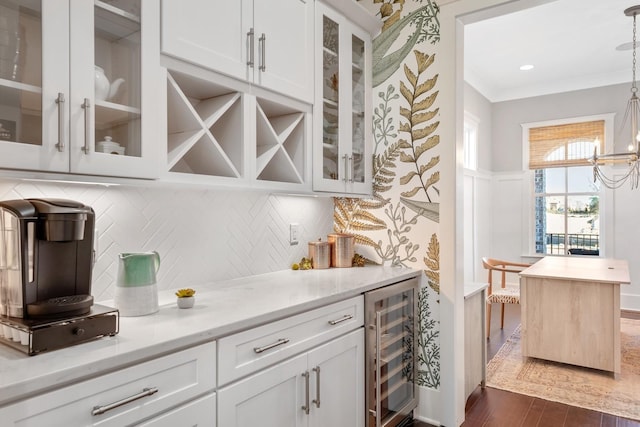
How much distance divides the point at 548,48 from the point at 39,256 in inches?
198

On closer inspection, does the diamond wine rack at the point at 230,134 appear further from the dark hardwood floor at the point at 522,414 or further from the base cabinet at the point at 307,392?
the dark hardwood floor at the point at 522,414

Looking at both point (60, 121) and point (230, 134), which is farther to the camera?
point (230, 134)

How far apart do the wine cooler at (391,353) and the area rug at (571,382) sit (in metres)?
1.05

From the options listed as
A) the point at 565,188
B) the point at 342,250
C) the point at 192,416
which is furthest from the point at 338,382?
the point at 565,188

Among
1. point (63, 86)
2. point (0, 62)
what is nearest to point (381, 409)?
point (63, 86)

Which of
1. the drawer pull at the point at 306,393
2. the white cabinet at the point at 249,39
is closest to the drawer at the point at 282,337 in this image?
the drawer pull at the point at 306,393

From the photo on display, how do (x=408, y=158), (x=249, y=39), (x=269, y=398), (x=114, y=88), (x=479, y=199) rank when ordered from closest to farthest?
1. (x=114, y=88)
2. (x=269, y=398)
3. (x=249, y=39)
4. (x=408, y=158)
5. (x=479, y=199)

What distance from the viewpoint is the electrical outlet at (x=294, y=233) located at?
8.44 feet

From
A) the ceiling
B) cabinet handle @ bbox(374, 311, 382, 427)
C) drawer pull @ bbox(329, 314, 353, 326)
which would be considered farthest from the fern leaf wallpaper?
drawer pull @ bbox(329, 314, 353, 326)

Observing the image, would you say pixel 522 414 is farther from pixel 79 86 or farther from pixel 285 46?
pixel 79 86

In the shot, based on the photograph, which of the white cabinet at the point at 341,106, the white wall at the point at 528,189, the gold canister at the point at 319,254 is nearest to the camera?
the white cabinet at the point at 341,106

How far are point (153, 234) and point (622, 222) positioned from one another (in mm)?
5782

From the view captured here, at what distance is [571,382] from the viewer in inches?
124

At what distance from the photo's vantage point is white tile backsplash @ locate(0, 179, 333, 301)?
5.38 feet
